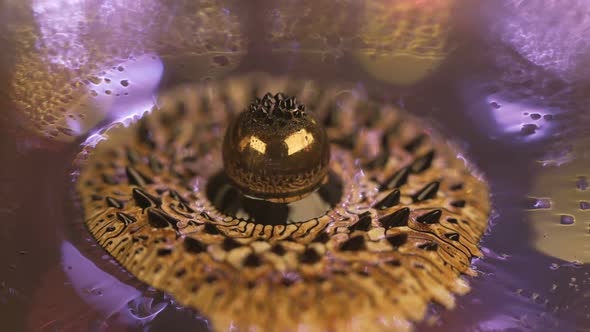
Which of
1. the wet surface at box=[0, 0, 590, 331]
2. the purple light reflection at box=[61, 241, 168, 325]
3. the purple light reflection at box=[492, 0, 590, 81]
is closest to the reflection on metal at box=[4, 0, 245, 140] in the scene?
the wet surface at box=[0, 0, 590, 331]

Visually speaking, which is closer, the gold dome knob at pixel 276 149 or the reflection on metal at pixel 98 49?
the gold dome knob at pixel 276 149

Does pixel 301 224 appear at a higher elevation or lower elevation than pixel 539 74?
lower

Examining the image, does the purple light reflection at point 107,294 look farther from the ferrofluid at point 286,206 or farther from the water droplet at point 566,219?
the water droplet at point 566,219

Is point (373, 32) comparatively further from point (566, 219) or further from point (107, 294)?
point (107, 294)

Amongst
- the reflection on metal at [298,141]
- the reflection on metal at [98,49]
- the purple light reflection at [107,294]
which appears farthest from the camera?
the reflection on metal at [98,49]

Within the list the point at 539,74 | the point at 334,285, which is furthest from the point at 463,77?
the point at 334,285

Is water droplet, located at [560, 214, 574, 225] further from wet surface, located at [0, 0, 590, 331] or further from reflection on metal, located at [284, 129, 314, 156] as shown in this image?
reflection on metal, located at [284, 129, 314, 156]

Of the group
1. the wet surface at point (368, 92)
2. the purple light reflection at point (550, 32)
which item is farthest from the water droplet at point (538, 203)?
the purple light reflection at point (550, 32)

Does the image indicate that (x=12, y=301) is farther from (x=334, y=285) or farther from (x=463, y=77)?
(x=463, y=77)
